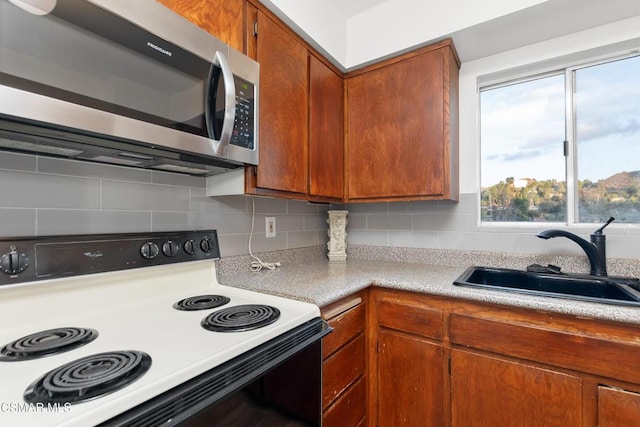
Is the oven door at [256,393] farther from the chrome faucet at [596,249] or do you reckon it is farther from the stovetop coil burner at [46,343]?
the chrome faucet at [596,249]

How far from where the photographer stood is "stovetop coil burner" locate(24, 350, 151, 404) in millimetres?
520

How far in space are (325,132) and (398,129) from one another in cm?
42

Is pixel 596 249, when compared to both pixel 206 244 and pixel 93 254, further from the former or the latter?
pixel 93 254

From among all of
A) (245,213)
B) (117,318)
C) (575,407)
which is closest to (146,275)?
(117,318)

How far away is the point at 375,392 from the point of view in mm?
1432

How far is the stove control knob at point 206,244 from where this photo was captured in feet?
4.30

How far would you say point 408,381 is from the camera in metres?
1.34

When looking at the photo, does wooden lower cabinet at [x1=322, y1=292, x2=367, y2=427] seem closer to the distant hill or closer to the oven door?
the oven door

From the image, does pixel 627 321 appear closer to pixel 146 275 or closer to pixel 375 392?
pixel 375 392

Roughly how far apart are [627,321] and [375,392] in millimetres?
1006

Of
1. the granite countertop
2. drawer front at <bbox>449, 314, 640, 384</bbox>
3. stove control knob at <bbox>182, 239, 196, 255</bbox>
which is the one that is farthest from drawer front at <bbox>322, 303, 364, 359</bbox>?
stove control knob at <bbox>182, 239, 196, 255</bbox>

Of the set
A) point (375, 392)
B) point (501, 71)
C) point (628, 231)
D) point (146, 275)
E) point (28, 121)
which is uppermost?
point (501, 71)

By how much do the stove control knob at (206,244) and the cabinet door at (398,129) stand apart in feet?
3.02

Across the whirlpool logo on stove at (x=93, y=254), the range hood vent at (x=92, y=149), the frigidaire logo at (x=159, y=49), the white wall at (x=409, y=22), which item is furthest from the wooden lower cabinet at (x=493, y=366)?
the white wall at (x=409, y=22)
